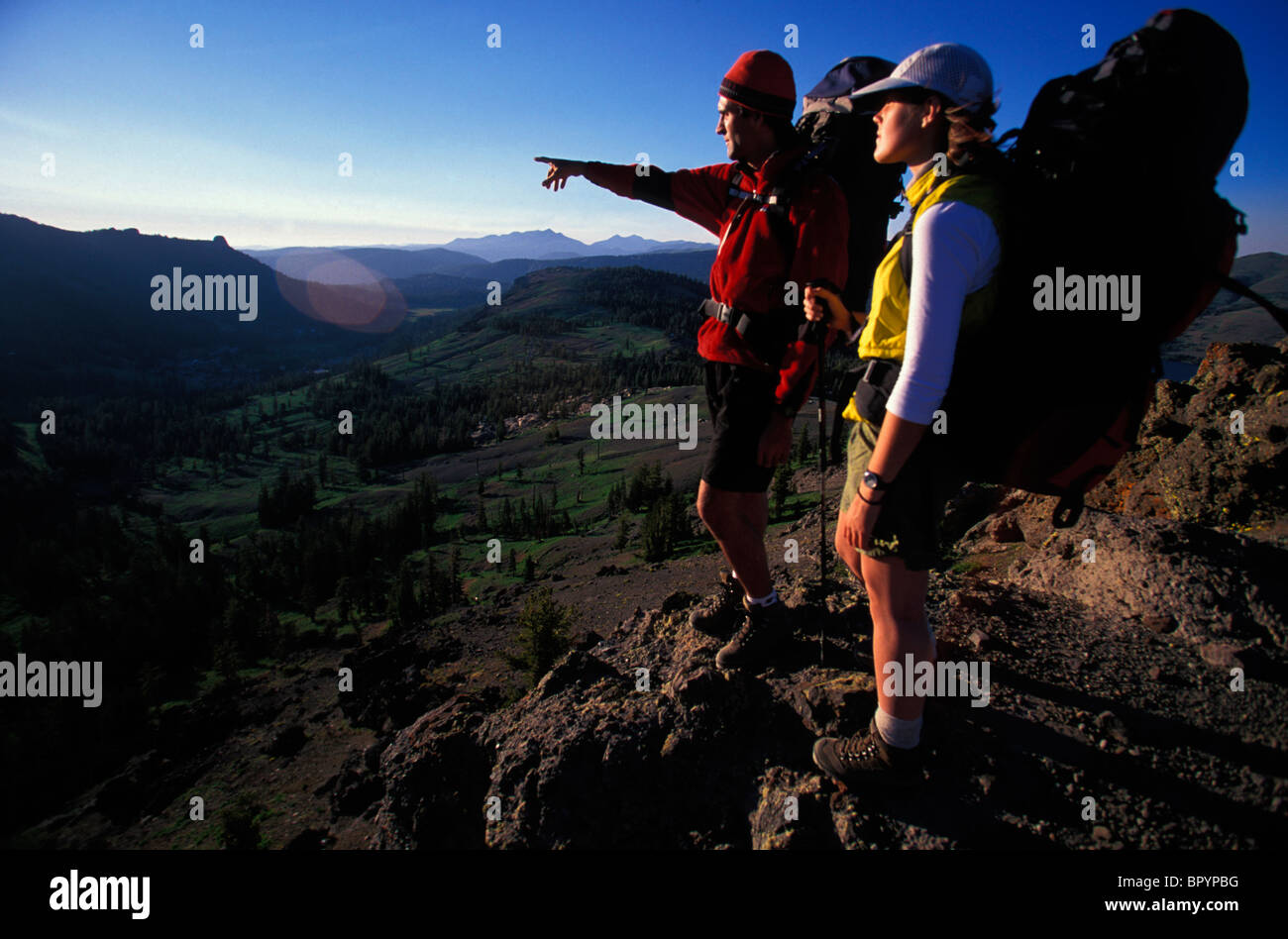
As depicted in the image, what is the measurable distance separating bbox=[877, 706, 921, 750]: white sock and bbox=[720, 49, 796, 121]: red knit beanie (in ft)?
11.6

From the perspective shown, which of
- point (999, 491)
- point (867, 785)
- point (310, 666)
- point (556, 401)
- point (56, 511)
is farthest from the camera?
point (556, 401)

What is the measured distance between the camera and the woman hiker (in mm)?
2301

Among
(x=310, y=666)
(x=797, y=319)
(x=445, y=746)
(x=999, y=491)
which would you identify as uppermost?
(x=797, y=319)

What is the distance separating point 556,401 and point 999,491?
185 metres

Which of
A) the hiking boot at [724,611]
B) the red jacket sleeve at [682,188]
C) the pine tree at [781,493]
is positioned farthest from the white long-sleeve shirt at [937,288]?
the pine tree at [781,493]

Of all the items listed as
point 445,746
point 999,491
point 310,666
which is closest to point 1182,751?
point 445,746

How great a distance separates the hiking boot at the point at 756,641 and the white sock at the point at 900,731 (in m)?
1.30

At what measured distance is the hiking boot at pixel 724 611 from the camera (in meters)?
4.89

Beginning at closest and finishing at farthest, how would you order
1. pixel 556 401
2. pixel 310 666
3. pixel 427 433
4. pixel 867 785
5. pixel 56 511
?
pixel 867 785
pixel 310 666
pixel 56 511
pixel 427 433
pixel 556 401

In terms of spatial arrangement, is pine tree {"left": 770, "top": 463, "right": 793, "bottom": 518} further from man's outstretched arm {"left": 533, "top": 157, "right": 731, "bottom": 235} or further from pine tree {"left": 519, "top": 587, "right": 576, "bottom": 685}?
man's outstretched arm {"left": 533, "top": 157, "right": 731, "bottom": 235}

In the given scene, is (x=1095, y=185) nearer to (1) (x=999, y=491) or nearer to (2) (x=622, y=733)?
(2) (x=622, y=733)

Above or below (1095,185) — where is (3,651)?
below

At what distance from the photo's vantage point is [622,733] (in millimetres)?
4145

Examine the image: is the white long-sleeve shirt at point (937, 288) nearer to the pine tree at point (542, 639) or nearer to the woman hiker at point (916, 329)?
the woman hiker at point (916, 329)
